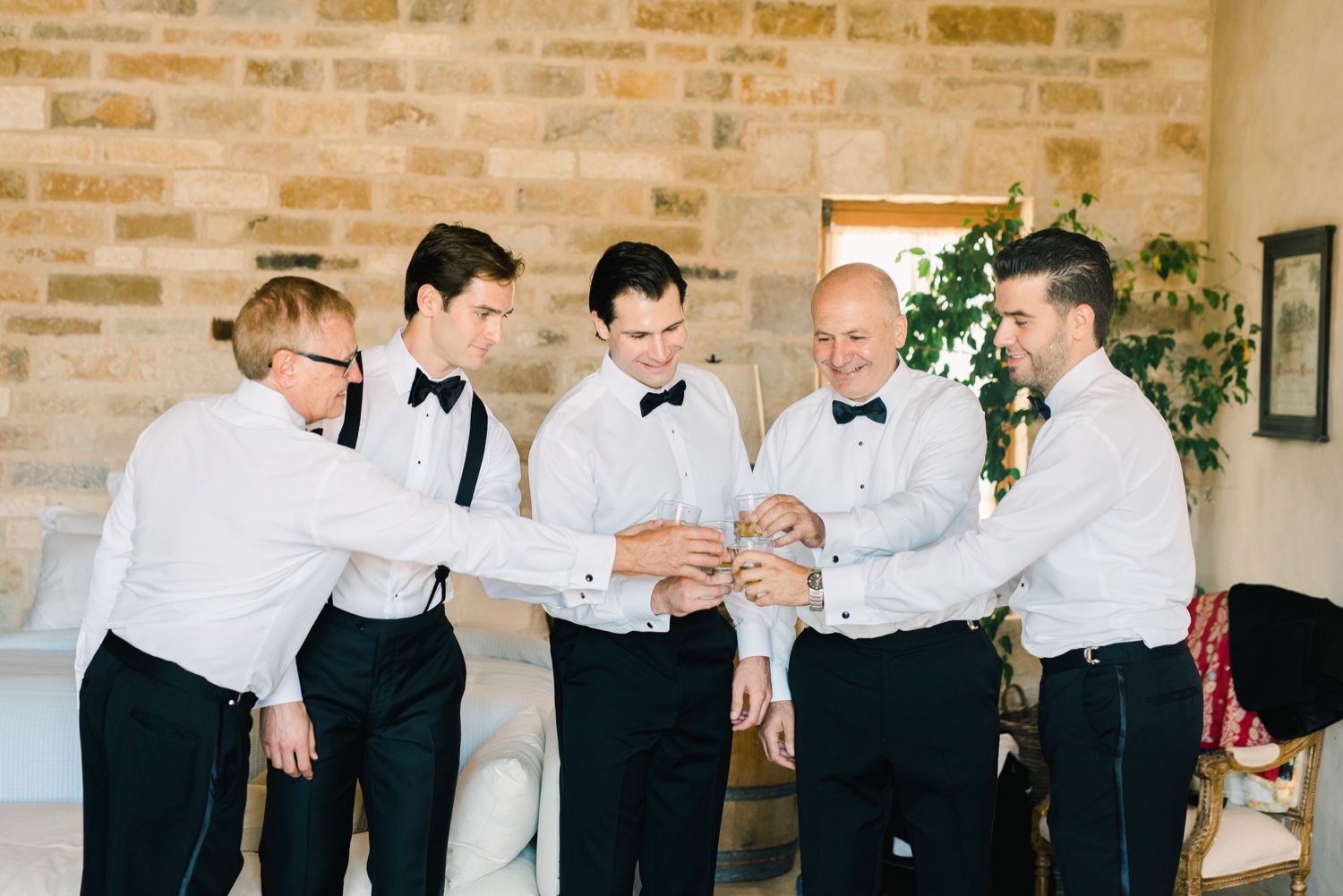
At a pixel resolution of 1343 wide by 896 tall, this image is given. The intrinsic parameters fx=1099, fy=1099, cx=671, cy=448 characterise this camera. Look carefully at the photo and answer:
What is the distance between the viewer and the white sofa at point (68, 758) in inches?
103

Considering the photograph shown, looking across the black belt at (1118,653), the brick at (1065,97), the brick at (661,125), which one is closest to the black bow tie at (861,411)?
the black belt at (1118,653)

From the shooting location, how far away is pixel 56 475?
4.67m

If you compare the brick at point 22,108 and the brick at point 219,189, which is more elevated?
the brick at point 22,108

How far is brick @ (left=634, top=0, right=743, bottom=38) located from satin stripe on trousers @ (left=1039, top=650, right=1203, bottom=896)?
3.41 meters

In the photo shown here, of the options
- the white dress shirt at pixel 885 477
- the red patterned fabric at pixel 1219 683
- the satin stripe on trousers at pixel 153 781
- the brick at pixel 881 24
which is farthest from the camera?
the brick at pixel 881 24

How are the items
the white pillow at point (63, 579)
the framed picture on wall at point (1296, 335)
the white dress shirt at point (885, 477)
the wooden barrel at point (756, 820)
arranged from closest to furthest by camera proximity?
the white dress shirt at point (885, 477)
the wooden barrel at point (756, 820)
the framed picture on wall at point (1296, 335)
the white pillow at point (63, 579)

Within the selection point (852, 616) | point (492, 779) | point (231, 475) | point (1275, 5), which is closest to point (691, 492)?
point (852, 616)

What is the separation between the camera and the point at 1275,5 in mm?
4180

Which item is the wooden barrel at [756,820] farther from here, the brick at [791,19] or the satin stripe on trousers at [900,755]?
the brick at [791,19]

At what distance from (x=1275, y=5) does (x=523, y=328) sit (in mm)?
3201

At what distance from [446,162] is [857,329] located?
2.80 m

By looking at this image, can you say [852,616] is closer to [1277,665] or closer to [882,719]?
[882,719]

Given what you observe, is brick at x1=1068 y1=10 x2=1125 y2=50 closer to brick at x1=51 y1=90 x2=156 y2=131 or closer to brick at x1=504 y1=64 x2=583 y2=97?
brick at x1=504 y1=64 x2=583 y2=97

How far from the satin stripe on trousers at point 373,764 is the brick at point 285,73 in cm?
308
